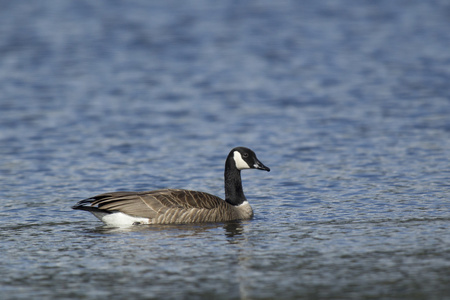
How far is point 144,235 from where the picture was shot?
12.5 meters

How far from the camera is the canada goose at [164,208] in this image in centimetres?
1320

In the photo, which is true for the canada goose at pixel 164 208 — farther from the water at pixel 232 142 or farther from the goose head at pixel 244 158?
the goose head at pixel 244 158

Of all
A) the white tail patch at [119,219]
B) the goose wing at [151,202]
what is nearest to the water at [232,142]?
the white tail patch at [119,219]

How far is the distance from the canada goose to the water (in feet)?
1.10

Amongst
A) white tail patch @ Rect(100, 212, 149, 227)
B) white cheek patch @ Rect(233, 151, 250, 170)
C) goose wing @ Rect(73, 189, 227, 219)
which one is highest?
white cheek patch @ Rect(233, 151, 250, 170)

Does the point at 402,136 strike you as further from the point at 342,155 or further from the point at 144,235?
the point at 144,235

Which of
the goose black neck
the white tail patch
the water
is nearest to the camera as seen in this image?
the water

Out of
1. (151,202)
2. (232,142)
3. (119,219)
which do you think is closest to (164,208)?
(151,202)

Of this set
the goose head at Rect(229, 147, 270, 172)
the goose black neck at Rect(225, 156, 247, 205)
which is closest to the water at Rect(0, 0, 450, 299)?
the goose black neck at Rect(225, 156, 247, 205)

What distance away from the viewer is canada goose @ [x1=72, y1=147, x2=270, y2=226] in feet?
43.3

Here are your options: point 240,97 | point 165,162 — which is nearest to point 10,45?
point 240,97

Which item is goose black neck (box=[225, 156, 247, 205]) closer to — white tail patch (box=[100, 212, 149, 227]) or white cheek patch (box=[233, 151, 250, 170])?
white cheek patch (box=[233, 151, 250, 170])

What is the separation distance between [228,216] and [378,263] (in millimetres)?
4148

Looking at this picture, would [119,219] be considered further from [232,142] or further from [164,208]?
[232,142]
